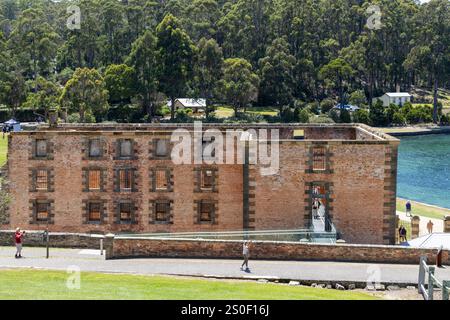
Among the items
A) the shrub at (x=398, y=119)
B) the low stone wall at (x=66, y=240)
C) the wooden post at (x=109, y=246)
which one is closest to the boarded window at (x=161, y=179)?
the low stone wall at (x=66, y=240)

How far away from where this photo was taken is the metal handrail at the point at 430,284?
32344mm

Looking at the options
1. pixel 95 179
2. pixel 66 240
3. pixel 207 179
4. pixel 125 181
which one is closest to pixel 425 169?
pixel 207 179

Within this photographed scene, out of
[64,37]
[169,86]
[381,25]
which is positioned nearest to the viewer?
[169,86]

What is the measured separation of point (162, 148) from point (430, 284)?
25216mm

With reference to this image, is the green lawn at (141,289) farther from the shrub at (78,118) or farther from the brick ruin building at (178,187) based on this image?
the shrub at (78,118)

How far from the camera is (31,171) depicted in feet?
186

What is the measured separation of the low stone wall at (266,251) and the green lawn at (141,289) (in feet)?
17.5

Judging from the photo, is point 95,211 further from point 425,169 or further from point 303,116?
point 303,116

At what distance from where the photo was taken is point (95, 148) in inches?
2218

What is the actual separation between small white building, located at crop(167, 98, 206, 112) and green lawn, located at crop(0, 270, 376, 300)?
105936 mm

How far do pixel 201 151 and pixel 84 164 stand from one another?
830 cm

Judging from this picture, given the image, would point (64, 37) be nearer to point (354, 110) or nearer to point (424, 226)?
point (354, 110)

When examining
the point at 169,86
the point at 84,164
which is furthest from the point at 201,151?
the point at 169,86

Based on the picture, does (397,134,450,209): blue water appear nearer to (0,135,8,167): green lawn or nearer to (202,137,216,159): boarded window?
(202,137,216,159): boarded window
